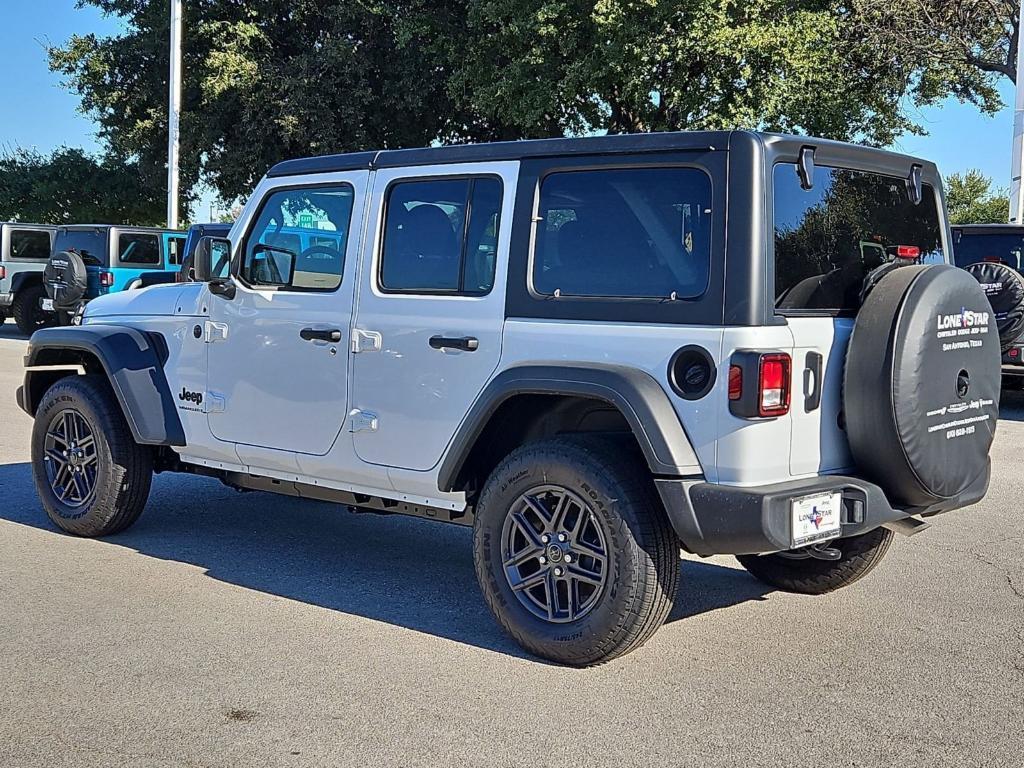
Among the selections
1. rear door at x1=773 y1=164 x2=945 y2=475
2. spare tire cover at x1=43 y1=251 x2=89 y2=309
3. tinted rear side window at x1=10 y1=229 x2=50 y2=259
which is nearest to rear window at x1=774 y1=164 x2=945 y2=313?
rear door at x1=773 y1=164 x2=945 y2=475

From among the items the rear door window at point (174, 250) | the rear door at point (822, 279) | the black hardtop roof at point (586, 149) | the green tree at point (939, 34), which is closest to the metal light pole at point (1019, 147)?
the green tree at point (939, 34)

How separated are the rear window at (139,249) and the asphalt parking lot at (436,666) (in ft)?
43.4

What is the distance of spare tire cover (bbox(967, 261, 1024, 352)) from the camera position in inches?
434

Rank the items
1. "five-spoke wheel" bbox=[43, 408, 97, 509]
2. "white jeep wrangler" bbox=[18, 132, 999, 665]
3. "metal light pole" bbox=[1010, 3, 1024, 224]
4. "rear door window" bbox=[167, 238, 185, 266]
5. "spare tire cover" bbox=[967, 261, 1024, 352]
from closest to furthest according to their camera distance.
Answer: "white jeep wrangler" bbox=[18, 132, 999, 665] < "five-spoke wheel" bbox=[43, 408, 97, 509] < "spare tire cover" bbox=[967, 261, 1024, 352] < "metal light pole" bbox=[1010, 3, 1024, 224] < "rear door window" bbox=[167, 238, 185, 266]

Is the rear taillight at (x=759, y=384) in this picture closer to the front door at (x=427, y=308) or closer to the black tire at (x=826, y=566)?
the front door at (x=427, y=308)

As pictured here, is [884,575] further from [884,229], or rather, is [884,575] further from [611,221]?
[611,221]

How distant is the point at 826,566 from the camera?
5.44 m

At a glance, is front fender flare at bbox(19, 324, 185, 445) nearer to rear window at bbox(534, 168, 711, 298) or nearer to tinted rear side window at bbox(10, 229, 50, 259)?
rear window at bbox(534, 168, 711, 298)

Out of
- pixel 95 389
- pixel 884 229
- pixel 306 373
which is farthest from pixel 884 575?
pixel 95 389

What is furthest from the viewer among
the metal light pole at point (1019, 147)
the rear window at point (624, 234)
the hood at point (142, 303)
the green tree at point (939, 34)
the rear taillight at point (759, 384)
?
the green tree at point (939, 34)

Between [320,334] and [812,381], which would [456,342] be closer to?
[320,334]

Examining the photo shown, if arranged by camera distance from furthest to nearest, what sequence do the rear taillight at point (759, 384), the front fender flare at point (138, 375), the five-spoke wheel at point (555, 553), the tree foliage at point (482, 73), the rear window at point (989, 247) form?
1. the tree foliage at point (482, 73)
2. the rear window at point (989, 247)
3. the front fender flare at point (138, 375)
4. the five-spoke wheel at point (555, 553)
5. the rear taillight at point (759, 384)

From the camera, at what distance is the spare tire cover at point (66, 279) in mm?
17125

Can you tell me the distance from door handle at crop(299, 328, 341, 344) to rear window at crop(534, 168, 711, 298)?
108cm
